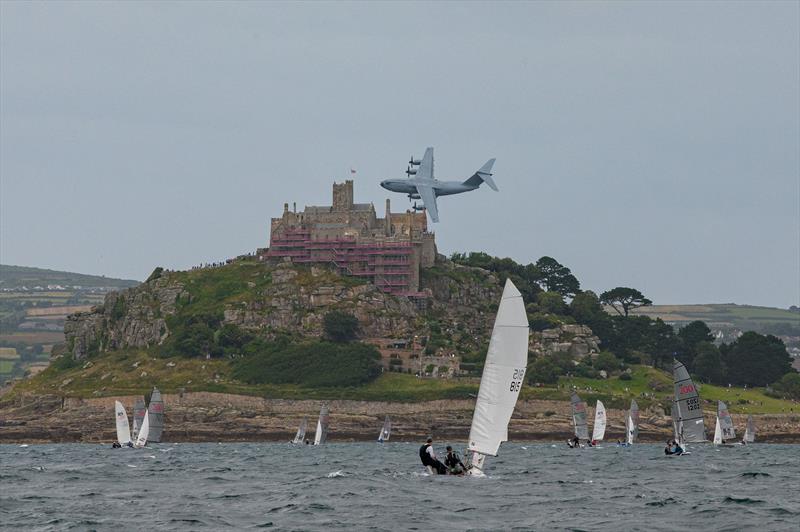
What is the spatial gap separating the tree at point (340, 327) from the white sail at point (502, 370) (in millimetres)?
133393

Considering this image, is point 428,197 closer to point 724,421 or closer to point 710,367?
point 710,367

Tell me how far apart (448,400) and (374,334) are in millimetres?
24129

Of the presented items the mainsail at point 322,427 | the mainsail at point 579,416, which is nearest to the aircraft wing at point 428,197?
the mainsail at point 322,427

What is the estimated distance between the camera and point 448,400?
171875 millimetres

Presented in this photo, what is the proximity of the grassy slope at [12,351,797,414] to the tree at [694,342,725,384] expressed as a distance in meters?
4.34

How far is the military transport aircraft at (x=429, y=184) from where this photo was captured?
563 feet

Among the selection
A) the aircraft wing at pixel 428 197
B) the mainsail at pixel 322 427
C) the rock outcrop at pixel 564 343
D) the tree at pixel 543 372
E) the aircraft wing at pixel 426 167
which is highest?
the aircraft wing at pixel 426 167

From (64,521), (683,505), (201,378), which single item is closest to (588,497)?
(683,505)

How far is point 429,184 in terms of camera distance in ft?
570

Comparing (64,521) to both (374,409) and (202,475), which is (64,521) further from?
(374,409)

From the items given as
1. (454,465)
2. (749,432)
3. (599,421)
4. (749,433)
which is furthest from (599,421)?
(454,465)

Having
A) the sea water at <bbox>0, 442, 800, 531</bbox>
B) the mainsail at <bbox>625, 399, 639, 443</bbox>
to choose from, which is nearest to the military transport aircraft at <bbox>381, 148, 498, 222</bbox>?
the mainsail at <bbox>625, 399, 639, 443</bbox>

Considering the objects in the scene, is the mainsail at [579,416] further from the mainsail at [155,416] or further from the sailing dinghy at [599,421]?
the mainsail at [155,416]

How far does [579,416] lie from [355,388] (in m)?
54.1
